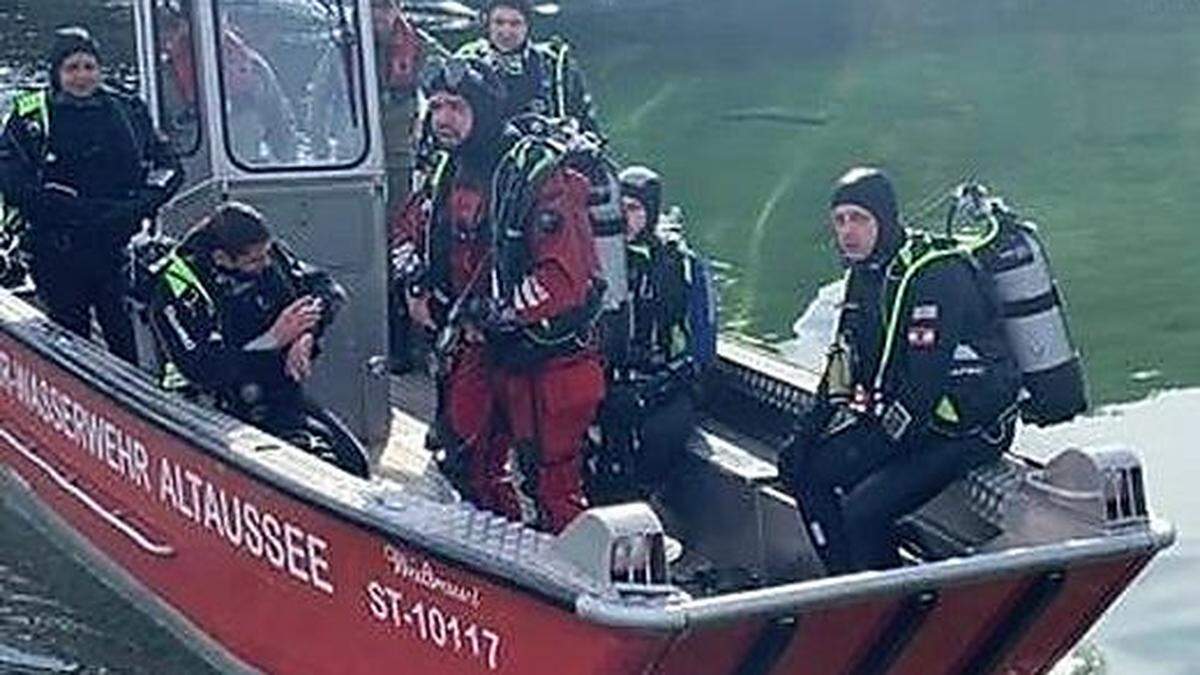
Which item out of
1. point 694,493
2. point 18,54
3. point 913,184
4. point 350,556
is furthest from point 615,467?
point 18,54

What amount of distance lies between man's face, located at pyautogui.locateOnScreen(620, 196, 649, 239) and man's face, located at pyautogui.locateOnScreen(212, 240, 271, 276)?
109 cm

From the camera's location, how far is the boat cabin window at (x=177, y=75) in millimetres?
7988

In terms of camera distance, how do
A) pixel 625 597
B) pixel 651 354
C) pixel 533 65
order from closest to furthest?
1. pixel 625 597
2. pixel 651 354
3. pixel 533 65

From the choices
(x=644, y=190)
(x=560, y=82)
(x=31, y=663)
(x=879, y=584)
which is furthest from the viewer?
(x=560, y=82)

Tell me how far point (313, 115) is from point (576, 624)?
2956 millimetres

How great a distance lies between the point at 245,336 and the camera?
271 inches

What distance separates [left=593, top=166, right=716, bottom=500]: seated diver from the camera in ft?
23.9

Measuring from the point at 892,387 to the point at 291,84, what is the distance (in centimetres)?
275

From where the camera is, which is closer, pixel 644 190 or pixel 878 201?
pixel 878 201

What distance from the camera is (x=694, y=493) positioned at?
761 cm

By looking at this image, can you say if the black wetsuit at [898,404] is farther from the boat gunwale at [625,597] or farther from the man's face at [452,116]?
the man's face at [452,116]

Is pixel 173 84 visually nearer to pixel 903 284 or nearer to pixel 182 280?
pixel 182 280

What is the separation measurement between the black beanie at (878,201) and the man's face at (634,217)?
1139 mm

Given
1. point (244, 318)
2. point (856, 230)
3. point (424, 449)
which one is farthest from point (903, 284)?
point (424, 449)
